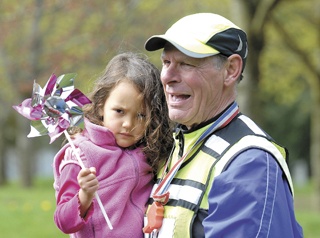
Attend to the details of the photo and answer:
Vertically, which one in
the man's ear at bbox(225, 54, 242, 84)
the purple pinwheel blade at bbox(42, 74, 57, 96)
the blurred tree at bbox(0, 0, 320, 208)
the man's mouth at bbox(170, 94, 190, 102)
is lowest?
the blurred tree at bbox(0, 0, 320, 208)

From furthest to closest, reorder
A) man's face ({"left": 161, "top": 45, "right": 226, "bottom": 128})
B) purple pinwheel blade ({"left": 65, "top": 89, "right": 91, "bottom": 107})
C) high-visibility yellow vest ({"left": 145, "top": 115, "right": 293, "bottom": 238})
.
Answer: purple pinwheel blade ({"left": 65, "top": 89, "right": 91, "bottom": 107})
man's face ({"left": 161, "top": 45, "right": 226, "bottom": 128})
high-visibility yellow vest ({"left": 145, "top": 115, "right": 293, "bottom": 238})

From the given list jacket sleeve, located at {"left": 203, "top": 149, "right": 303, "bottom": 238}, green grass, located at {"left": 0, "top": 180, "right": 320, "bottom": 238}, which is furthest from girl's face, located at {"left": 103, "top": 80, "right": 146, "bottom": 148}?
green grass, located at {"left": 0, "top": 180, "right": 320, "bottom": 238}

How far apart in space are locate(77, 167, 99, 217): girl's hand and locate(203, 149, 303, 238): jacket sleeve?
2.08ft

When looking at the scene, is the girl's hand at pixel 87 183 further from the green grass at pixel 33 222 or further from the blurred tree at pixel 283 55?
the blurred tree at pixel 283 55

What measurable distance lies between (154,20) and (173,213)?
20460 millimetres

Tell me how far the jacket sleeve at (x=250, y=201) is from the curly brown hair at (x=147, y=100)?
0.83 metres

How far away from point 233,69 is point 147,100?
66cm

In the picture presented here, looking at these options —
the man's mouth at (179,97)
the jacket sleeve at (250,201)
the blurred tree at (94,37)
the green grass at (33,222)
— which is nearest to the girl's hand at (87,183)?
the man's mouth at (179,97)

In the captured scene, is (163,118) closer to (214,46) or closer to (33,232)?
(214,46)

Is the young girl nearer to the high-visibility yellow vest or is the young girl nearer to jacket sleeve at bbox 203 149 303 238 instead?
the high-visibility yellow vest

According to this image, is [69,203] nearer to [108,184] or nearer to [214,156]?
[108,184]

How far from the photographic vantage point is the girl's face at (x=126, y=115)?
355 cm

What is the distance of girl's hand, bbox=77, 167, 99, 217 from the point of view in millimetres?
3242

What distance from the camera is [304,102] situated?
97.6 feet
